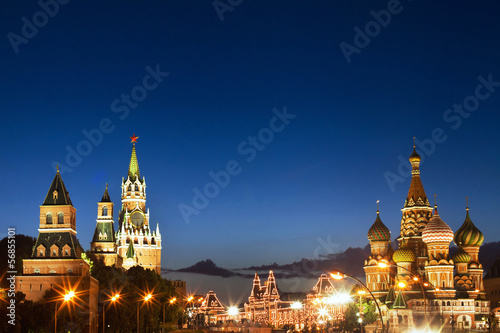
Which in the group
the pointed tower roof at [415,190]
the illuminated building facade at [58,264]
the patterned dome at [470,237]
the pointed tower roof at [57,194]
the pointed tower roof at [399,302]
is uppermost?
the pointed tower roof at [415,190]

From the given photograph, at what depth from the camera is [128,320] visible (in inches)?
3888

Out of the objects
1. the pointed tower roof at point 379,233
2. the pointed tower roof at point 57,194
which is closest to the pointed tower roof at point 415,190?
the pointed tower roof at point 379,233

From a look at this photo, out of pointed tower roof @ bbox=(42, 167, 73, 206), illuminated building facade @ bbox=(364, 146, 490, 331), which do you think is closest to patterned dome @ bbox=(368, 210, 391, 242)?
illuminated building facade @ bbox=(364, 146, 490, 331)

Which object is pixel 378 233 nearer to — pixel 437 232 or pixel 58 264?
pixel 437 232

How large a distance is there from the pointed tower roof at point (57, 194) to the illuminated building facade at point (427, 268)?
199ft

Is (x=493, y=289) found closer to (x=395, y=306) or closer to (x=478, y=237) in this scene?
(x=478, y=237)

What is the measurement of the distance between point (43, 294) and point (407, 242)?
89.4 meters

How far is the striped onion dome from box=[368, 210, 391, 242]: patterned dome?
14691 millimetres

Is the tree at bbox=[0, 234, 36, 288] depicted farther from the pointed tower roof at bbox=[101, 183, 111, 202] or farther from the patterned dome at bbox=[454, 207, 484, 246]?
the patterned dome at bbox=[454, 207, 484, 246]

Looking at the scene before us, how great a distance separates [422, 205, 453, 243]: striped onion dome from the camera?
148125 millimetres

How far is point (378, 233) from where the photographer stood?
16500 cm

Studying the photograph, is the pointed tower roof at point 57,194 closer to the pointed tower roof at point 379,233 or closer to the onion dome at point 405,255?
the onion dome at point 405,255

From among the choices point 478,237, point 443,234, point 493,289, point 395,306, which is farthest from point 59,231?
point 493,289

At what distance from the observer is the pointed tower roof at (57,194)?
324ft
